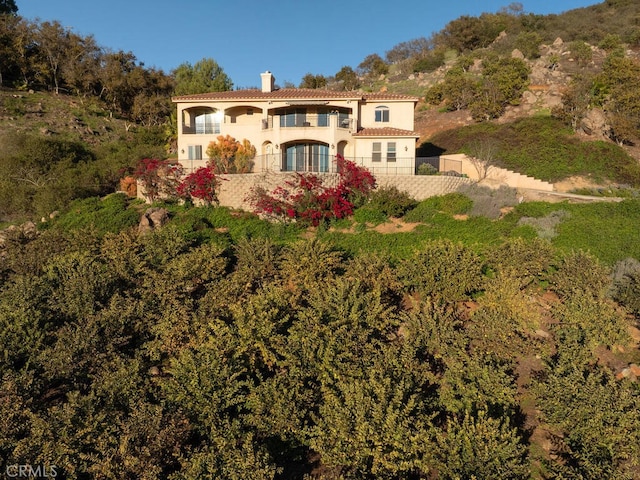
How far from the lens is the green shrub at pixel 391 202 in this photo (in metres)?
22.2

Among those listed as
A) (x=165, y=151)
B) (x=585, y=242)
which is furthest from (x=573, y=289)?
(x=165, y=151)

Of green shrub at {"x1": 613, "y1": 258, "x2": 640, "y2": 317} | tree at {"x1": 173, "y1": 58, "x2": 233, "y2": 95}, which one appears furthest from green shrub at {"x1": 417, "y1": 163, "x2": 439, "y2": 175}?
tree at {"x1": 173, "y1": 58, "x2": 233, "y2": 95}

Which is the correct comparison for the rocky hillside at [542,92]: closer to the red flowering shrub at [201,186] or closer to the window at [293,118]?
the window at [293,118]

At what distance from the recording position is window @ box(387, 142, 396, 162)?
2684 centimetres

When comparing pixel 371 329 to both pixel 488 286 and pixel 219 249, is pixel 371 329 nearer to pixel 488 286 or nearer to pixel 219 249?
pixel 488 286

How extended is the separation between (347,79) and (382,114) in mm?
47422

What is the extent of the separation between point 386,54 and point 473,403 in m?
97.7

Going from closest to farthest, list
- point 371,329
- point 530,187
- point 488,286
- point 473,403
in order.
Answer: point 473,403 → point 371,329 → point 488,286 → point 530,187

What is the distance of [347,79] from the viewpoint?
72125 millimetres

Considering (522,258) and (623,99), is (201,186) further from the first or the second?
(623,99)

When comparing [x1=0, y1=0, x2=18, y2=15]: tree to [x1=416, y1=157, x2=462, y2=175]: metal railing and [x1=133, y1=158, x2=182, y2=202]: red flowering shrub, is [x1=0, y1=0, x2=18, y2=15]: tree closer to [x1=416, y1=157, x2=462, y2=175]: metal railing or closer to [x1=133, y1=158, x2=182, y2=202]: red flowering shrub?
[x1=133, y1=158, x2=182, y2=202]: red flowering shrub

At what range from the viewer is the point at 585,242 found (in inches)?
695

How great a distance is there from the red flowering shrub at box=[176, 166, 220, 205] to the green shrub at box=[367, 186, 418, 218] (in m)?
9.25

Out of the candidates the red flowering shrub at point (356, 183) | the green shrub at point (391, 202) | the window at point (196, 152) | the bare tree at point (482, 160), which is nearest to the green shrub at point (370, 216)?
the green shrub at point (391, 202)
